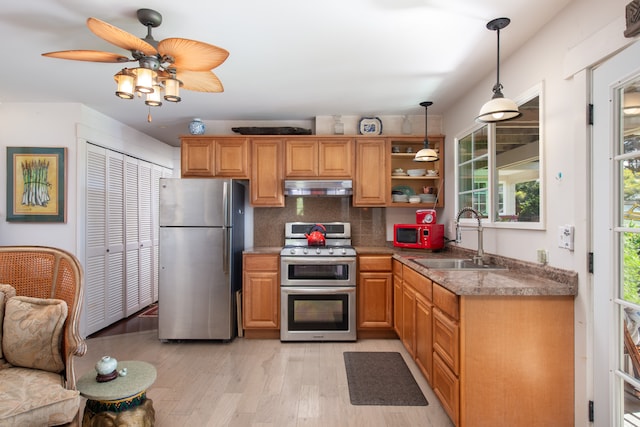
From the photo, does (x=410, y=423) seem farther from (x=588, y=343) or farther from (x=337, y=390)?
(x=588, y=343)

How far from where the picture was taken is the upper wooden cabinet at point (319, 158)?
3957 millimetres

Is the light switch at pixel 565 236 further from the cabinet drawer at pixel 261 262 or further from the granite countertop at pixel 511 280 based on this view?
the cabinet drawer at pixel 261 262

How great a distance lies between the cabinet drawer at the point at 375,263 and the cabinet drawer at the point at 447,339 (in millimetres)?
1346

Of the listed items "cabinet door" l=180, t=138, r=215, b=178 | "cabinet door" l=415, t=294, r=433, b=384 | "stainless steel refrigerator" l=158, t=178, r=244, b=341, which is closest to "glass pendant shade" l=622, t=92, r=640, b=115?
"cabinet door" l=415, t=294, r=433, b=384

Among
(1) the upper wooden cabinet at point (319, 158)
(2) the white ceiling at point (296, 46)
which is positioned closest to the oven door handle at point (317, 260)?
(1) the upper wooden cabinet at point (319, 158)

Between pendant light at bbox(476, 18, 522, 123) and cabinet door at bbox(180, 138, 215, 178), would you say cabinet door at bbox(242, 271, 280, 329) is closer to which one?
cabinet door at bbox(180, 138, 215, 178)

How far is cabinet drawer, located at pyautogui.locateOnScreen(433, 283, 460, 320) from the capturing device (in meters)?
1.94

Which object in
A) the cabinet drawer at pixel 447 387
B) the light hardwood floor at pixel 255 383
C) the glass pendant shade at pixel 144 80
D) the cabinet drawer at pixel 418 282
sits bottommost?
the light hardwood floor at pixel 255 383

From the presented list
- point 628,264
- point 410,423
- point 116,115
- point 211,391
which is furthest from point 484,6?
point 116,115

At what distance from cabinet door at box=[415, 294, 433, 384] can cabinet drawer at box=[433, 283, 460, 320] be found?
155 millimetres

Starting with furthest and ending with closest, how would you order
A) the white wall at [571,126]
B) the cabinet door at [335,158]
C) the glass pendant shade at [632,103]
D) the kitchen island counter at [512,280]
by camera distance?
the cabinet door at [335,158] → the kitchen island counter at [512,280] → the white wall at [571,126] → the glass pendant shade at [632,103]

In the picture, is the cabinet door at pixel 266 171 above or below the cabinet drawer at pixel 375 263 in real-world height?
above

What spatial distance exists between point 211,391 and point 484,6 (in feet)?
10.2

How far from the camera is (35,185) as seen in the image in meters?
3.58
